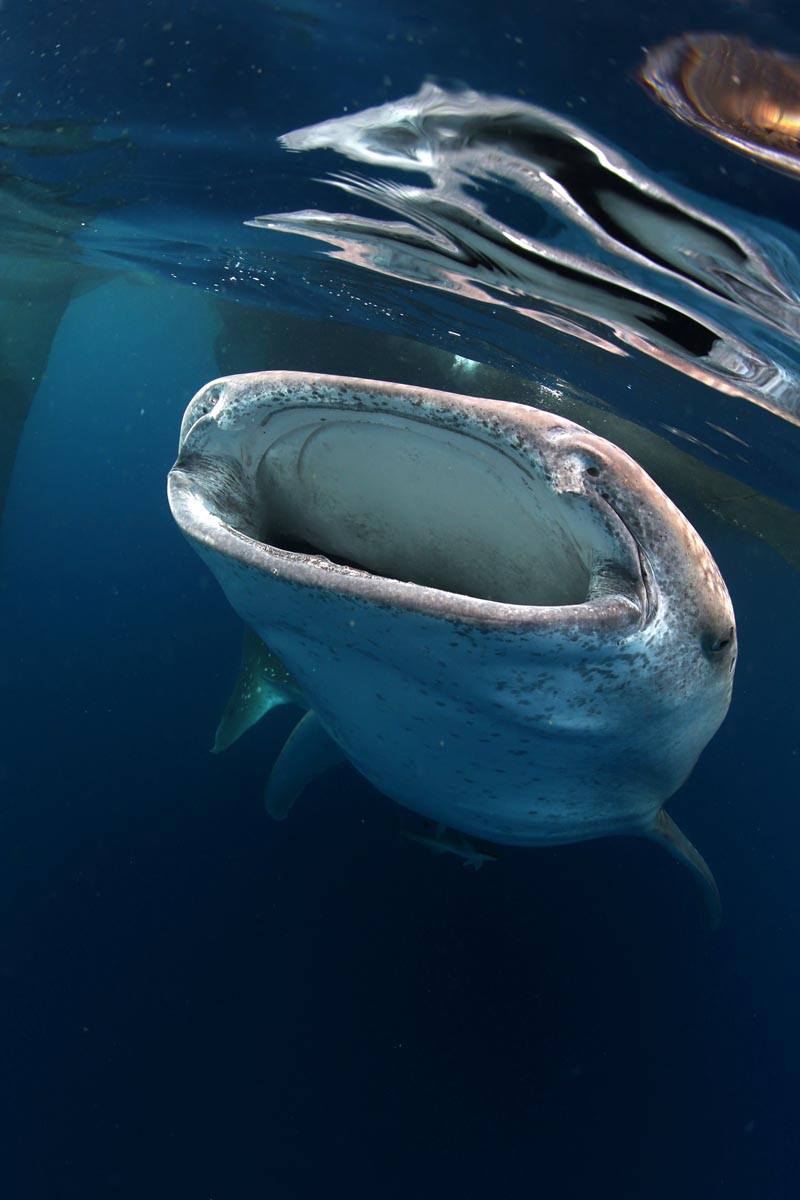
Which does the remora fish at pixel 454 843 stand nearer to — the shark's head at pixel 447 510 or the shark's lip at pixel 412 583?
the shark's head at pixel 447 510

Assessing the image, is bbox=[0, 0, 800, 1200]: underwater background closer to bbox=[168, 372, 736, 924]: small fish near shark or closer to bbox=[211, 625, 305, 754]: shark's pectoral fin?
bbox=[168, 372, 736, 924]: small fish near shark

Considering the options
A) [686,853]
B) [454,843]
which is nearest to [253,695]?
[454,843]

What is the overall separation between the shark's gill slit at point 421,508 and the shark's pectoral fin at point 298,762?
3.30 meters

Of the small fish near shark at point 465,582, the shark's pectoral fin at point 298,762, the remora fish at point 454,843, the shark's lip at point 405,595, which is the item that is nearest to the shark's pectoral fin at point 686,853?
the remora fish at point 454,843

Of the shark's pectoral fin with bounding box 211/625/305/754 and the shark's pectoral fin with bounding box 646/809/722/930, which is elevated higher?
the shark's pectoral fin with bounding box 646/809/722/930

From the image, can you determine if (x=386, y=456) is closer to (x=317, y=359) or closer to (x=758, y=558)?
(x=317, y=359)

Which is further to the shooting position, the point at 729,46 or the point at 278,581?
the point at 729,46

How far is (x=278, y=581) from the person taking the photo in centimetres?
160

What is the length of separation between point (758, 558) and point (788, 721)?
4324 mm

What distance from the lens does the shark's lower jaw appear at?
1.86 meters

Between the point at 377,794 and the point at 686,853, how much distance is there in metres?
6.55

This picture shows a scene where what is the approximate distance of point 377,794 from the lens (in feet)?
35.2

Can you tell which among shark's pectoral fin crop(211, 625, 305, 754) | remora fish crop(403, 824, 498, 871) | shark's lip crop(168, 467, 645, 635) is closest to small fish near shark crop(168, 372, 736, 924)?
shark's lip crop(168, 467, 645, 635)

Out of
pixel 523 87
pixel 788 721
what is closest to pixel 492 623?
pixel 523 87
